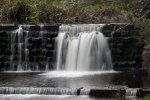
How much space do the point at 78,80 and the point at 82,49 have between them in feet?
12.1

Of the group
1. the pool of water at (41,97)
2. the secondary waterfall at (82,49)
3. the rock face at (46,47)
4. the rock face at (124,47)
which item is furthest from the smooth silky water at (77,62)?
the pool of water at (41,97)

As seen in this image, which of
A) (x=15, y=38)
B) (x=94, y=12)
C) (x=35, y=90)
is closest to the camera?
(x=35, y=90)

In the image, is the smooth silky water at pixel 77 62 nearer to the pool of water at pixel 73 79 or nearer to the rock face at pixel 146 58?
the pool of water at pixel 73 79

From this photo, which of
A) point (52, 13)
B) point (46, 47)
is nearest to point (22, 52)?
point (46, 47)

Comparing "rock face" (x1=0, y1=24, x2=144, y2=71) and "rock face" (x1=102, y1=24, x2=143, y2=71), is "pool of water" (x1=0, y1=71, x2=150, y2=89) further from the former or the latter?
"rock face" (x1=0, y1=24, x2=144, y2=71)

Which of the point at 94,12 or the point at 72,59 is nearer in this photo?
the point at 72,59

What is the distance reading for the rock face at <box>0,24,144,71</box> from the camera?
920 inches

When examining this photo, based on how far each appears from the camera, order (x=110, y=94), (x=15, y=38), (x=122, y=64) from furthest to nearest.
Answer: (x=15, y=38), (x=122, y=64), (x=110, y=94)

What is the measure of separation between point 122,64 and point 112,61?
0.49 metres

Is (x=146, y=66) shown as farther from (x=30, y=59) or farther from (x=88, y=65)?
(x=30, y=59)

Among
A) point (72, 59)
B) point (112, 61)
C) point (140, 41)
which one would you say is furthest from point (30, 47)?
Result: point (140, 41)

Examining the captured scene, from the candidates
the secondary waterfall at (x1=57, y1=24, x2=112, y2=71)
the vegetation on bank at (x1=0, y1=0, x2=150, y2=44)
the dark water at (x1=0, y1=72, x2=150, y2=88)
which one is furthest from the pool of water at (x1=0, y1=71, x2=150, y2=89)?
the vegetation on bank at (x1=0, y1=0, x2=150, y2=44)

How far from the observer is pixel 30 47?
24.6m

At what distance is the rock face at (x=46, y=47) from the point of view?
76.6ft
